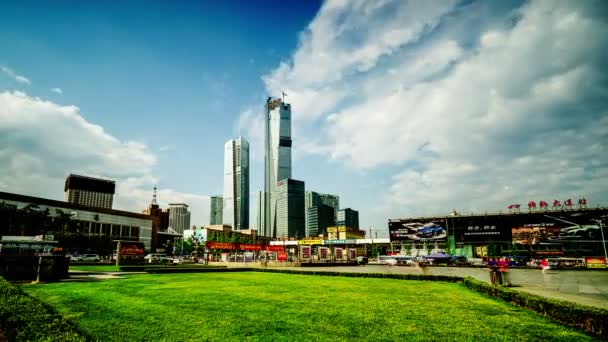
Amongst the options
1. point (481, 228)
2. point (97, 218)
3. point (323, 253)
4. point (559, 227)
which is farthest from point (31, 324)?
point (97, 218)

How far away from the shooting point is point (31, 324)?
19.2ft

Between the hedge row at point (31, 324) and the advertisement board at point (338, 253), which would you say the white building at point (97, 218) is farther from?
the hedge row at point (31, 324)

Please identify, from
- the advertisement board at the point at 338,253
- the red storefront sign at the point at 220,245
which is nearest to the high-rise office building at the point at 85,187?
the red storefront sign at the point at 220,245

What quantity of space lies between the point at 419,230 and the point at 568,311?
7323 centimetres

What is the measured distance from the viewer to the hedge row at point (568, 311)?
7187 millimetres

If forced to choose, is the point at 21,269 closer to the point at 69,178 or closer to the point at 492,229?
the point at 492,229

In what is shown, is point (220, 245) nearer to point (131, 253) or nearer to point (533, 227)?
point (131, 253)

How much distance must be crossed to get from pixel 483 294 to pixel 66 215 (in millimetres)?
85058

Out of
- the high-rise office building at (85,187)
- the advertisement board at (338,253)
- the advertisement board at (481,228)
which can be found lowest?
the advertisement board at (338,253)

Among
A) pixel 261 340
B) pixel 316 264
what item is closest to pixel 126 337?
pixel 261 340

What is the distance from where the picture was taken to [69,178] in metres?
142

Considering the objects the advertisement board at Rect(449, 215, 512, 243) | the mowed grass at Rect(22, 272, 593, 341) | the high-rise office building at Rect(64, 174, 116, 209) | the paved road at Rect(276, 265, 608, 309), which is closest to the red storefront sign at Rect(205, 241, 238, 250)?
the paved road at Rect(276, 265, 608, 309)

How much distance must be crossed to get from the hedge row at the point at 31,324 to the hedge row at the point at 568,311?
33.1 ft

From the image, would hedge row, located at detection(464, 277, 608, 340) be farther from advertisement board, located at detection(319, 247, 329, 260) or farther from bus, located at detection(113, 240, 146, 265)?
bus, located at detection(113, 240, 146, 265)
